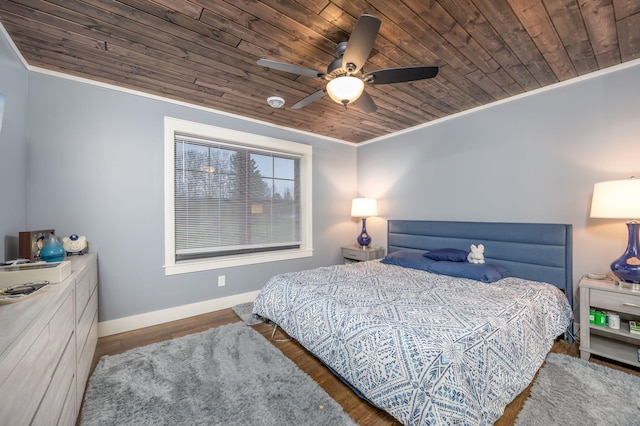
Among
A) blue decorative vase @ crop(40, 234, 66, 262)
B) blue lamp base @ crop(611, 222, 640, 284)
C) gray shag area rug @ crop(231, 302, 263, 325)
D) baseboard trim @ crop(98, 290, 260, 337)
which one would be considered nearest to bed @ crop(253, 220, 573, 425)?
gray shag area rug @ crop(231, 302, 263, 325)

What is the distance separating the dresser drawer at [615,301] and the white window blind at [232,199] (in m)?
3.21

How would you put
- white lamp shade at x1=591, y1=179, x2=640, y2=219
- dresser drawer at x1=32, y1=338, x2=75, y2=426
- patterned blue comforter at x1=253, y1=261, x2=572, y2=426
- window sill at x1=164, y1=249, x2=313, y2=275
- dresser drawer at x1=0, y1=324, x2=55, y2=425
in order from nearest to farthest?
dresser drawer at x1=0, y1=324, x2=55, y2=425 < dresser drawer at x1=32, y1=338, x2=75, y2=426 < patterned blue comforter at x1=253, y1=261, x2=572, y2=426 < white lamp shade at x1=591, y1=179, x2=640, y2=219 < window sill at x1=164, y1=249, x2=313, y2=275

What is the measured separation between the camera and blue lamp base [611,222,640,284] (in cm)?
202

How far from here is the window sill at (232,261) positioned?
298 cm

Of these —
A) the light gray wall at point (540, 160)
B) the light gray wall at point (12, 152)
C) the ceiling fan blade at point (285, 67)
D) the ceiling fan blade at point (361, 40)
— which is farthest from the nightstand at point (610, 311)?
the light gray wall at point (12, 152)

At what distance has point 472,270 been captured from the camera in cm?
257

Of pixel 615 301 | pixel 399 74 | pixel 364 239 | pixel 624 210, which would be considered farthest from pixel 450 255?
pixel 399 74

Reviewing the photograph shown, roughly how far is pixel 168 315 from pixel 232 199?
150cm

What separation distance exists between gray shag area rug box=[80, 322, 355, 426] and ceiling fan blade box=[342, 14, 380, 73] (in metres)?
2.19

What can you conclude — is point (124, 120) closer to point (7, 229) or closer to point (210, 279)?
point (7, 229)

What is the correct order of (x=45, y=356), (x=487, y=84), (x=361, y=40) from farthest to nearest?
(x=487, y=84), (x=361, y=40), (x=45, y=356)

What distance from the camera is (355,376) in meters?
1.62

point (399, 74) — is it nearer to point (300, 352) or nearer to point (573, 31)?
point (573, 31)

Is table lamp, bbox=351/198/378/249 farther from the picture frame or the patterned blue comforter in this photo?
the picture frame
